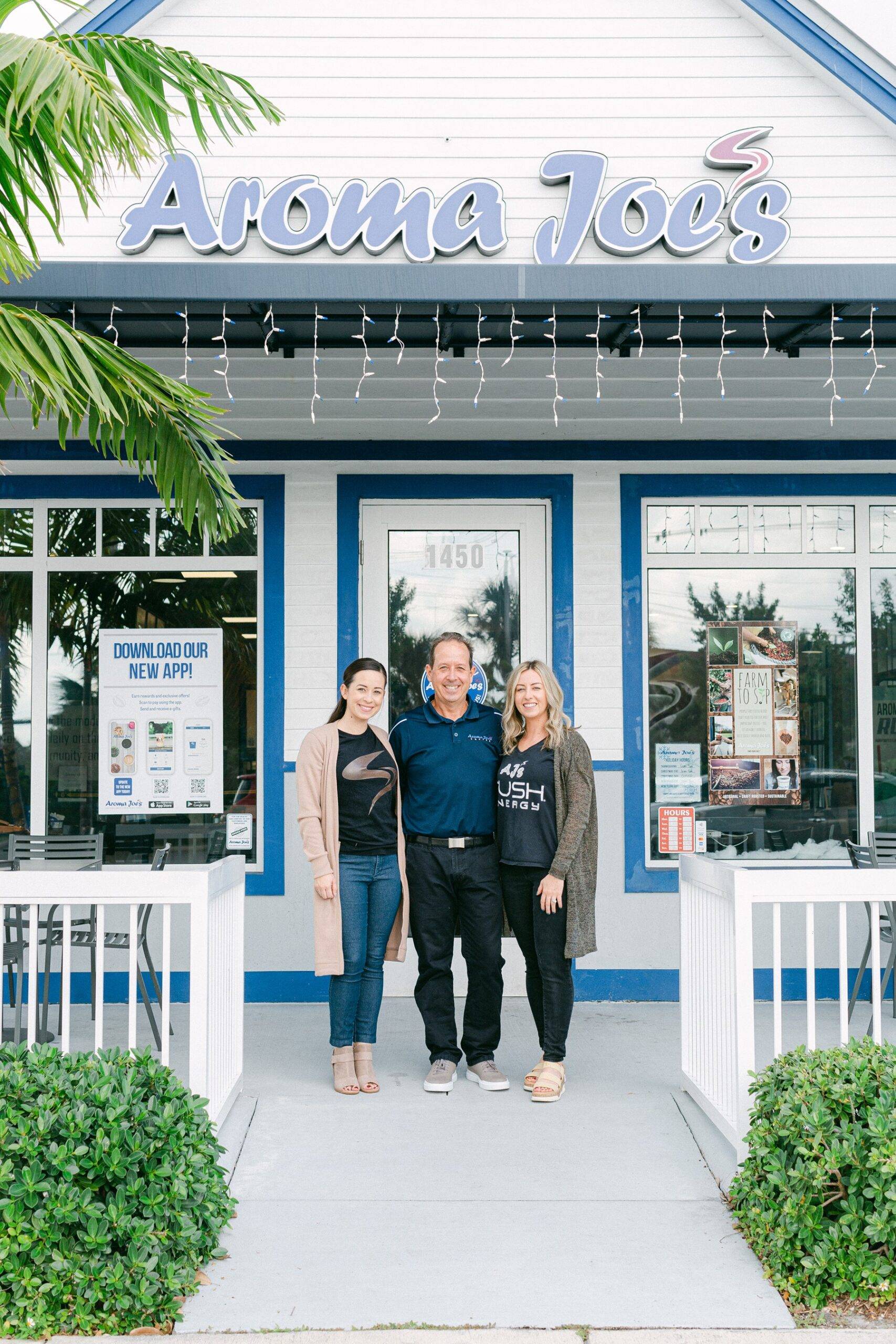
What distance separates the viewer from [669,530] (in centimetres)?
691

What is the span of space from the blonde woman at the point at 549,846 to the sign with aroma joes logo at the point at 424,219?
200 cm

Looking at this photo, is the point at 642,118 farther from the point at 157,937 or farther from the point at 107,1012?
the point at 107,1012

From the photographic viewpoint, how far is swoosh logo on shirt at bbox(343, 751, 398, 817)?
4.88m

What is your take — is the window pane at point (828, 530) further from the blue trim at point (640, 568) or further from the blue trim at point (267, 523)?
the blue trim at point (267, 523)

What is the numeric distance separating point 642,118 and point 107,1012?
18.1 feet

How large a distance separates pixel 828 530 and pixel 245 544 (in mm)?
3571

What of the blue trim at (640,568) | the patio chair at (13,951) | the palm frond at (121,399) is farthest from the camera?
the blue trim at (640,568)

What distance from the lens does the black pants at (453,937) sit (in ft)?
16.2

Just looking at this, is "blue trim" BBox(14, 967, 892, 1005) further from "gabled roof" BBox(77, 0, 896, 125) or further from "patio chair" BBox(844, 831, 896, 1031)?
"gabled roof" BBox(77, 0, 896, 125)

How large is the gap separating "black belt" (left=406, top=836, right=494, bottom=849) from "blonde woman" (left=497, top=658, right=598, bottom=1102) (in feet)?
0.32

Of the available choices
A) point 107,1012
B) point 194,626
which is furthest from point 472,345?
point 107,1012

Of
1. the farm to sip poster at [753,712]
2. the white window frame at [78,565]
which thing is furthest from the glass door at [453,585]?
the farm to sip poster at [753,712]

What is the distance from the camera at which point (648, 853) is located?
22.0 feet

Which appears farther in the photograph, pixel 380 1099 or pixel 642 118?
pixel 642 118
